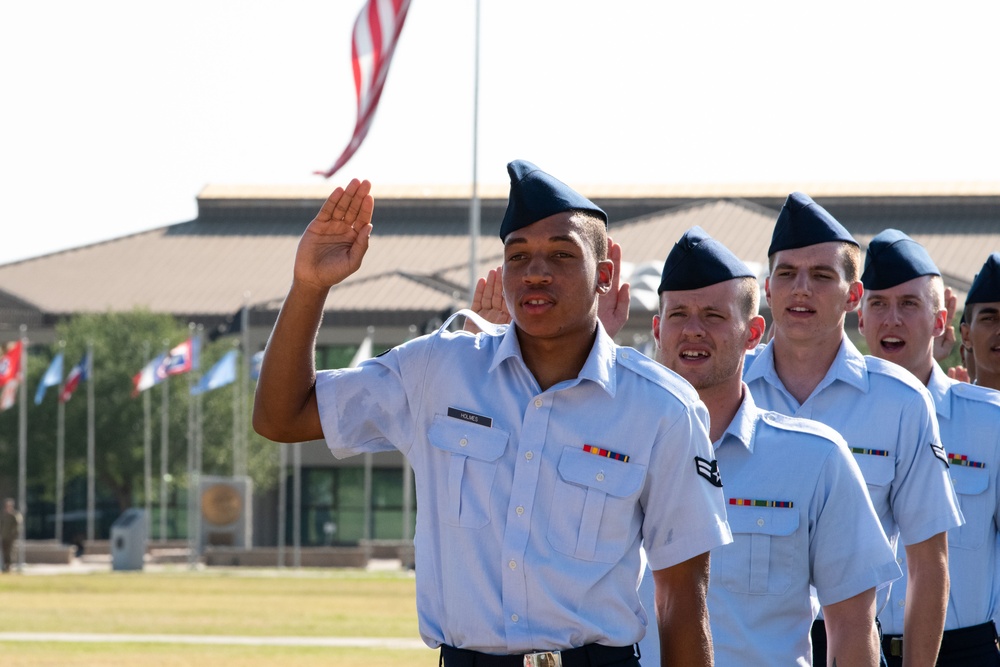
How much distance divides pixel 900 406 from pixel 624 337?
6128 centimetres

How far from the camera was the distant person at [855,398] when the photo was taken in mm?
5980

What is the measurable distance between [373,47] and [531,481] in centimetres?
1312

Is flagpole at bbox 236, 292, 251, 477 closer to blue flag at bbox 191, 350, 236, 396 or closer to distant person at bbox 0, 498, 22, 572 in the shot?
blue flag at bbox 191, 350, 236, 396

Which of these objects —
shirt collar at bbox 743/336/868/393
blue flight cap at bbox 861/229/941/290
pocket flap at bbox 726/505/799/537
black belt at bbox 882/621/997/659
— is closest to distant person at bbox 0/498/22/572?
blue flight cap at bbox 861/229/941/290

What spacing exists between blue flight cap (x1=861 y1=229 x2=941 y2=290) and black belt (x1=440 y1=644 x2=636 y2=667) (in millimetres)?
3445

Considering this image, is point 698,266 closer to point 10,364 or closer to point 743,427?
point 743,427

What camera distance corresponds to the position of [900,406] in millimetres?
6117

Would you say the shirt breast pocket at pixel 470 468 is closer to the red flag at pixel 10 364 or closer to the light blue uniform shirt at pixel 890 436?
the light blue uniform shirt at pixel 890 436

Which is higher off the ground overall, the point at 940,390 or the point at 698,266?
the point at 698,266

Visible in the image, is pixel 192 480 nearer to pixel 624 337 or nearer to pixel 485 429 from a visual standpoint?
pixel 624 337

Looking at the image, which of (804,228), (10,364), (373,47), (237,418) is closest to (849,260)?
(804,228)

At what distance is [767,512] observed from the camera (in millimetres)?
5277

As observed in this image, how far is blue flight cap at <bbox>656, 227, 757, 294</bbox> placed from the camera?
5.47 meters

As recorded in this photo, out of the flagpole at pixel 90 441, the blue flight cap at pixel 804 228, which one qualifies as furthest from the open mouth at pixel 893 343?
the flagpole at pixel 90 441
